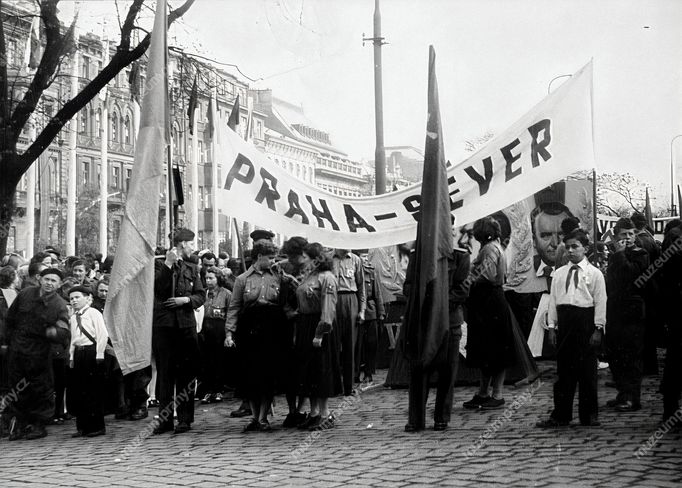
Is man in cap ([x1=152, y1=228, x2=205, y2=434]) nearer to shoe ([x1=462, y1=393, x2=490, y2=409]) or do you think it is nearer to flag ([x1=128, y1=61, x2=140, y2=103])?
shoe ([x1=462, y1=393, x2=490, y2=409])

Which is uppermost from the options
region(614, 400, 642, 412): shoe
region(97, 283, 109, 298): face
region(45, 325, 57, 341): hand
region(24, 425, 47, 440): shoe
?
region(97, 283, 109, 298): face

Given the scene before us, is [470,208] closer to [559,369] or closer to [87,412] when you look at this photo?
[559,369]

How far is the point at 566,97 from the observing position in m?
9.06

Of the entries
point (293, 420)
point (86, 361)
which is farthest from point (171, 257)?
point (293, 420)

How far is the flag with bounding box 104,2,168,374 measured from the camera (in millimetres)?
8758

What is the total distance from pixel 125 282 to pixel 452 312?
311cm

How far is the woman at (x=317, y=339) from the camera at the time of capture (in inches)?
383

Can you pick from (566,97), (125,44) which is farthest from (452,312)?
(125,44)

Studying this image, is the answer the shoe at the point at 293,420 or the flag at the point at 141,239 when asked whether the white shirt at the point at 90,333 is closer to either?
the flag at the point at 141,239

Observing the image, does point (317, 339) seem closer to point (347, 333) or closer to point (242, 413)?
point (347, 333)

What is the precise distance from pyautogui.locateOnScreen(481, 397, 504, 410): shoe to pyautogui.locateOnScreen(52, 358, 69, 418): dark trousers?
198 inches

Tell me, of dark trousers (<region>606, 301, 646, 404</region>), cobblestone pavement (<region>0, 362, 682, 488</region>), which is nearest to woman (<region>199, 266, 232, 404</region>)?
cobblestone pavement (<region>0, 362, 682, 488</region>)

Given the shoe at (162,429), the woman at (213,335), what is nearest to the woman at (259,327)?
the shoe at (162,429)

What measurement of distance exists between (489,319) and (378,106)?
521 inches
